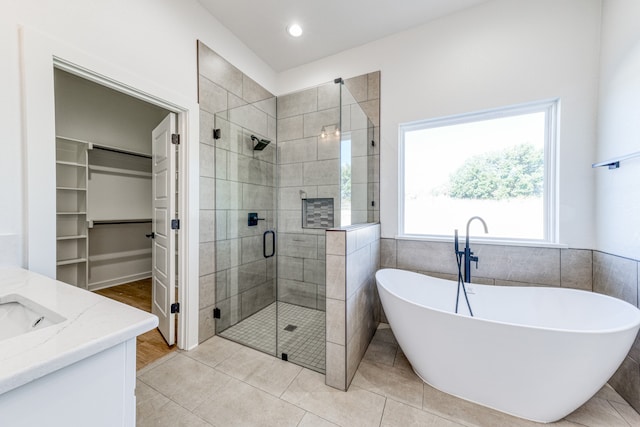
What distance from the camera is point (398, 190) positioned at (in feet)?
8.11

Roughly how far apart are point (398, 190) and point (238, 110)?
182cm

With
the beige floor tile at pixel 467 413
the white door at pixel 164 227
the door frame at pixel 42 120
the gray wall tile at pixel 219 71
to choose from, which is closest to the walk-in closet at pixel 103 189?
the white door at pixel 164 227

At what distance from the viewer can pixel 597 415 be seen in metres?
1.42

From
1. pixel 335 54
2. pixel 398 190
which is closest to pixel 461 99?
pixel 398 190

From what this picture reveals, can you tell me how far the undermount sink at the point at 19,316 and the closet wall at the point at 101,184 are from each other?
297 centimetres

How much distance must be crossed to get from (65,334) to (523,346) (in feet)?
6.07

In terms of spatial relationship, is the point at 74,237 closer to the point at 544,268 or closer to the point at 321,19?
the point at 321,19

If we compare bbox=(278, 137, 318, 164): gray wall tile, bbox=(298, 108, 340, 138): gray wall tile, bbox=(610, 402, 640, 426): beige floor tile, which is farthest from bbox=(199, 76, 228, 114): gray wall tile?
bbox=(610, 402, 640, 426): beige floor tile

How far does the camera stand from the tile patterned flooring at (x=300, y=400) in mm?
1389

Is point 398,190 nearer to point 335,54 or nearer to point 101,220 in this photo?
point 335,54

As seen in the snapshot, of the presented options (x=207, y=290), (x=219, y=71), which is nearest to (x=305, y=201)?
(x=207, y=290)

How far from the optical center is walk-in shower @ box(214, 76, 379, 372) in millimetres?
2305

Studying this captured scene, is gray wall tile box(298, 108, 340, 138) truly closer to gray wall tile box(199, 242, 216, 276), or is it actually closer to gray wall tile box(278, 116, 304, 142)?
→ gray wall tile box(278, 116, 304, 142)

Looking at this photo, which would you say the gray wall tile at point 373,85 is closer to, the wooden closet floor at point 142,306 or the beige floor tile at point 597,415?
the beige floor tile at point 597,415
